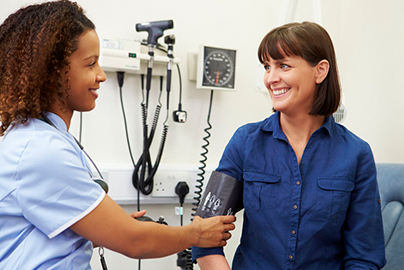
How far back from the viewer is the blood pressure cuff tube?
1.22 m

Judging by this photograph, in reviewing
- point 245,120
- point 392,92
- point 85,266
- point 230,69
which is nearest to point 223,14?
point 230,69

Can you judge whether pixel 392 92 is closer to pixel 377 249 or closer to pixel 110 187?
pixel 377 249

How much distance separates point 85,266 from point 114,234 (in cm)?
13

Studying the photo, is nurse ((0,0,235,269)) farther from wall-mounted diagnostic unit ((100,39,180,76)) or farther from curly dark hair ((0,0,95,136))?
wall-mounted diagnostic unit ((100,39,180,76))

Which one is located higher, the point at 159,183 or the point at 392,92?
the point at 392,92

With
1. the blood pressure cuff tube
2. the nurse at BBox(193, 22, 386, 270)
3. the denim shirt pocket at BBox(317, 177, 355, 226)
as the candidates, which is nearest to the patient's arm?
the nurse at BBox(193, 22, 386, 270)

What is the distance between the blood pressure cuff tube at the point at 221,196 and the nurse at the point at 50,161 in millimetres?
242

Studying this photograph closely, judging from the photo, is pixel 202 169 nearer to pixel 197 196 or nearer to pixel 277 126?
pixel 197 196

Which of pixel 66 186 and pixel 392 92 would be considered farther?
pixel 392 92

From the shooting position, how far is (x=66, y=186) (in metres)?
0.83

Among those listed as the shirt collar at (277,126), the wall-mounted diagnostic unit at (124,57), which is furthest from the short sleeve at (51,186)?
the wall-mounted diagnostic unit at (124,57)

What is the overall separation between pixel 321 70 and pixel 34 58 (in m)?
0.80

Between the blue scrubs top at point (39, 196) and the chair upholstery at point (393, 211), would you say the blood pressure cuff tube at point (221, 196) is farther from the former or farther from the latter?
the chair upholstery at point (393, 211)

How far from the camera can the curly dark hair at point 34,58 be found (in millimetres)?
872
